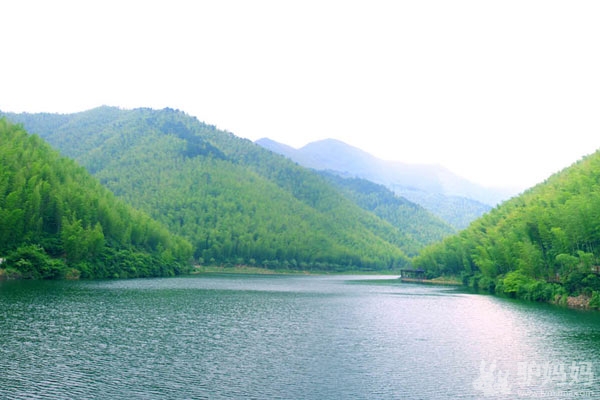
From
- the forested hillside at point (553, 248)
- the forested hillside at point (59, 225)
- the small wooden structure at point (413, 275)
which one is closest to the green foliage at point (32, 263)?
the forested hillside at point (59, 225)

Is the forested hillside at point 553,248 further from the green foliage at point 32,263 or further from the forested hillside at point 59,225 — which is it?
the green foliage at point 32,263

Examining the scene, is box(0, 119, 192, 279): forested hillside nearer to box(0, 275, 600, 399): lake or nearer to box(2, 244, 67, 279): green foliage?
box(2, 244, 67, 279): green foliage

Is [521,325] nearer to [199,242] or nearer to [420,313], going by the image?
[420,313]

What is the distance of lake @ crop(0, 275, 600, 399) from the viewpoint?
87.3 ft

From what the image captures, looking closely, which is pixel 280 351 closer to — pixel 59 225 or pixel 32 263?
pixel 32 263

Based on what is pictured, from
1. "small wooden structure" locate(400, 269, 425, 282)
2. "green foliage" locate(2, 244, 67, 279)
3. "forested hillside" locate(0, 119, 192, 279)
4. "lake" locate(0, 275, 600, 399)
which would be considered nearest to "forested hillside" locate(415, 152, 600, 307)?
"lake" locate(0, 275, 600, 399)

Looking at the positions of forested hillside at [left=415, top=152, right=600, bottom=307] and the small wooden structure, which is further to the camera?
the small wooden structure

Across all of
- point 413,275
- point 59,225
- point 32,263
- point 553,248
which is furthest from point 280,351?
point 413,275

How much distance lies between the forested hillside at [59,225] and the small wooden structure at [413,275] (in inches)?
2434

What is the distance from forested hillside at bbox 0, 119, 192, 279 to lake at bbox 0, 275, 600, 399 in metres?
24.9

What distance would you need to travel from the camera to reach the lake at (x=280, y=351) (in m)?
26.6

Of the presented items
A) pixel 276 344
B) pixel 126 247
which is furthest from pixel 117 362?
pixel 126 247

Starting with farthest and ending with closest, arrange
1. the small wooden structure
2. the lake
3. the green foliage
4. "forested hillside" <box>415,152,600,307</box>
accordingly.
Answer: the small wooden structure → the green foliage → "forested hillside" <box>415,152,600,307</box> → the lake

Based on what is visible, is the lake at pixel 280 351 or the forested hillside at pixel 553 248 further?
the forested hillside at pixel 553 248
